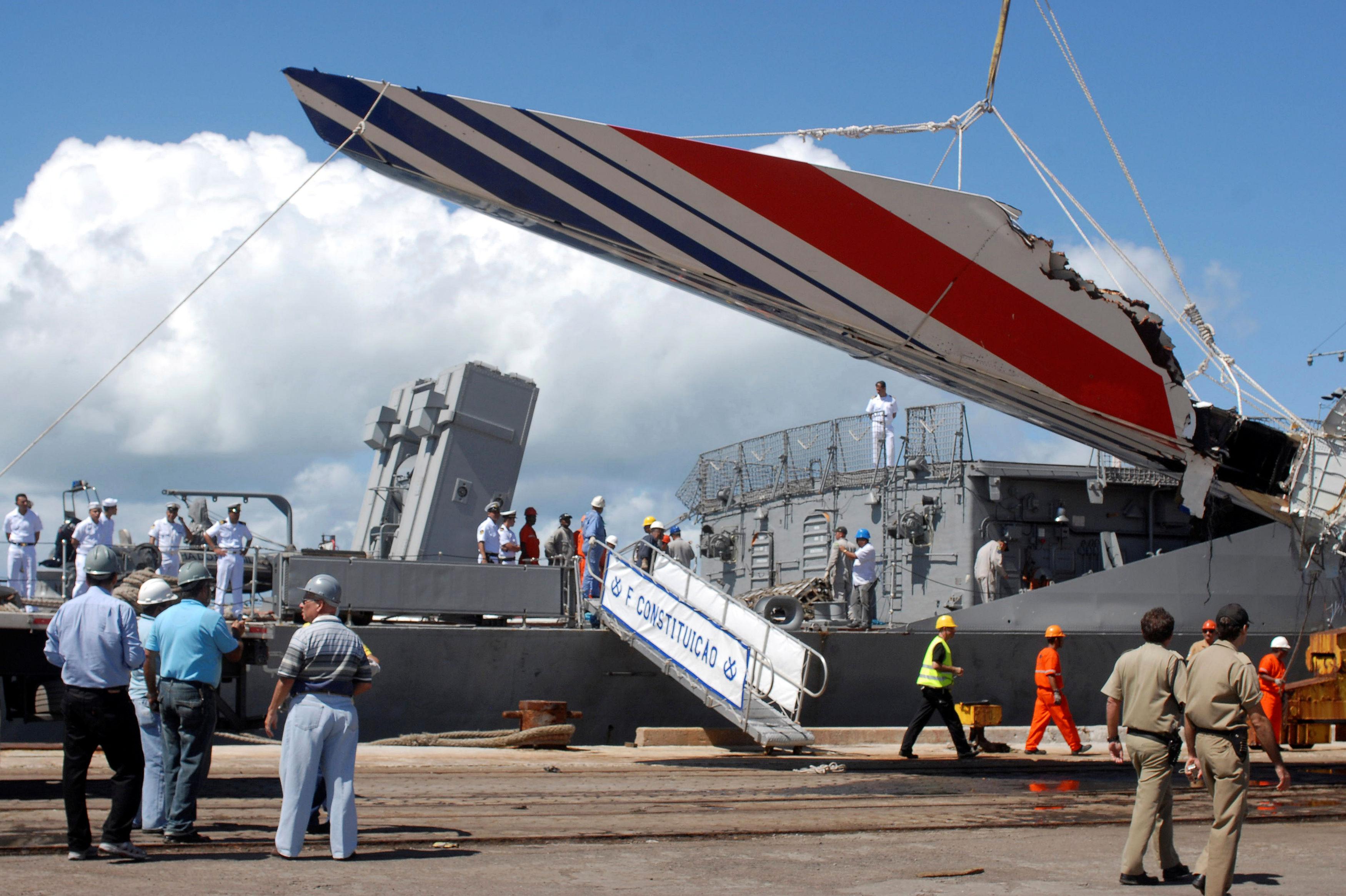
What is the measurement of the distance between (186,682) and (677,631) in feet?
22.9

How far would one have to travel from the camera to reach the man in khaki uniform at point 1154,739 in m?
5.62

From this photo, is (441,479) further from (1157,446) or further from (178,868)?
(178,868)

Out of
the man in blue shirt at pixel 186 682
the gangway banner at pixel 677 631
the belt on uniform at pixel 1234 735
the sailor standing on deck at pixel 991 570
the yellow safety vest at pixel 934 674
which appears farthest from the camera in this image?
the sailor standing on deck at pixel 991 570

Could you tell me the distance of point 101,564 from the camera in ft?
20.4

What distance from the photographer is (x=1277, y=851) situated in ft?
22.3

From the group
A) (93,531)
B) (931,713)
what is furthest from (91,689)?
(93,531)

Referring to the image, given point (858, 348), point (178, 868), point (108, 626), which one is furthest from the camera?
point (858, 348)

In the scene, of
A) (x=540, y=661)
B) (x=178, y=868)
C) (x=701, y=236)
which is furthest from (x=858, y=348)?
(x=178, y=868)

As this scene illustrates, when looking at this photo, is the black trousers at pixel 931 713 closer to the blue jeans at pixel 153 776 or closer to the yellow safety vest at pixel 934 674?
the yellow safety vest at pixel 934 674

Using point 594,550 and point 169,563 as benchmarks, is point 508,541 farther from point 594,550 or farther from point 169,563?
point 169,563

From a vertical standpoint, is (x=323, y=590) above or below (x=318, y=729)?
above

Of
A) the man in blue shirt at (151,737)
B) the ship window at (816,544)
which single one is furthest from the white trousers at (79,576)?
the ship window at (816,544)

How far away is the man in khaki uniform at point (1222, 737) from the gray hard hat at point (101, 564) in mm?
5464

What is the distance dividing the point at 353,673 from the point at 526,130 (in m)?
5.28
